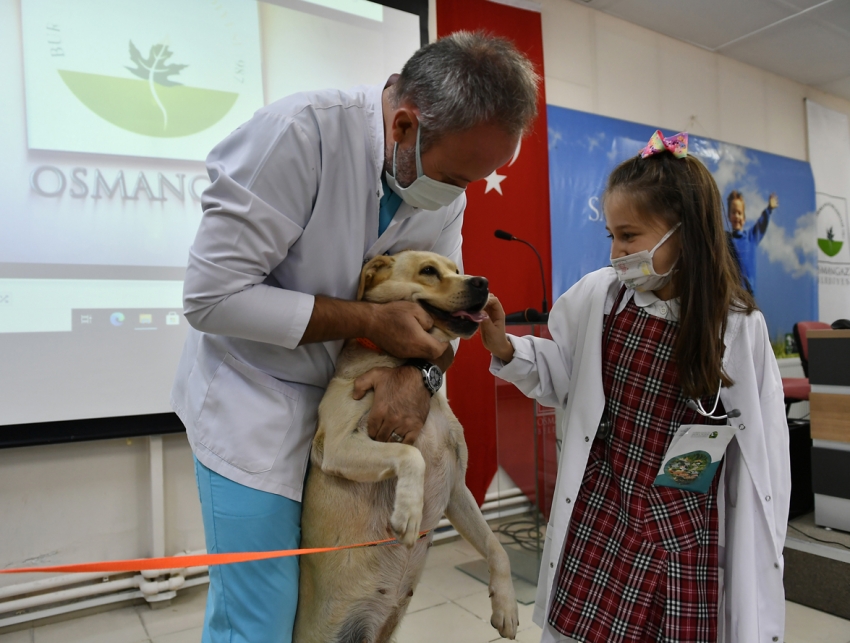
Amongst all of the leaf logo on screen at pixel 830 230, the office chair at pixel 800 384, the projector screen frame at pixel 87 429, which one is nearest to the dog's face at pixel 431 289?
the projector screen frame at pixel 87 429

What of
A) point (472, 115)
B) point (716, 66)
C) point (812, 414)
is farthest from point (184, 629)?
point (716, 66)

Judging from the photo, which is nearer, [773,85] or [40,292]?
[40,292]

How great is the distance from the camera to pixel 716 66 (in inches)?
209

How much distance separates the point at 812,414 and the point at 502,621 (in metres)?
2.47

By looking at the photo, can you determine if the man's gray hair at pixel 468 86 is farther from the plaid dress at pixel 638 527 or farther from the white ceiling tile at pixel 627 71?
the white ceiling tile at pixel 627 71

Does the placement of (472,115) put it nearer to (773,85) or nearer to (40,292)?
(40,292)

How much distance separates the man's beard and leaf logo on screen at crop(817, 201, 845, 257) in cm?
628

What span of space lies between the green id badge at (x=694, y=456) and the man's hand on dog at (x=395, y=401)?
52 cm

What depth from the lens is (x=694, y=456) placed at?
3.97 ft

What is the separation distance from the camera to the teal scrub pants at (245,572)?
41.8 inches

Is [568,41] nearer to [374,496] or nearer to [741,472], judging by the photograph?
[741,472]

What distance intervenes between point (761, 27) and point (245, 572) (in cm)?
573

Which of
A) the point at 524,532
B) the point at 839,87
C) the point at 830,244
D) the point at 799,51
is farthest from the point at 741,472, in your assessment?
the point at 839,87

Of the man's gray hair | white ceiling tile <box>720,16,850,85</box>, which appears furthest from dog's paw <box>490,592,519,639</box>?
white ceiling tile <box>720,16,850,85</box>
